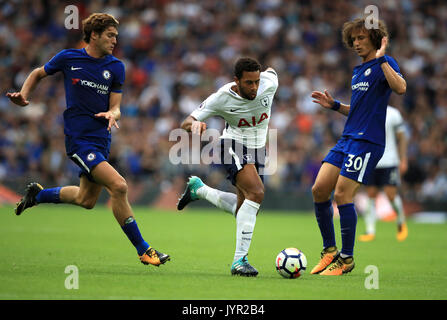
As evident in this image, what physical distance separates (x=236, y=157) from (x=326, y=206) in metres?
1.32

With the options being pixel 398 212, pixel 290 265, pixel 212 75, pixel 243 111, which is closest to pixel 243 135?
pixel 243 111

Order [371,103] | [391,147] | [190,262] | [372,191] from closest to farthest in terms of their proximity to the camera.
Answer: [371,103] → [190,262] → [391,147] → [372,191]

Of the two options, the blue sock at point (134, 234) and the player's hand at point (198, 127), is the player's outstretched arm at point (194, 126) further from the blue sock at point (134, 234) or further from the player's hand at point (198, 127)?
the blue sock at point (134, 234)

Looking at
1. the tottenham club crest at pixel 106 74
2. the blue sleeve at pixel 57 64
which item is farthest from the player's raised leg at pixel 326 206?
the blue sleeve at pixel 57 64

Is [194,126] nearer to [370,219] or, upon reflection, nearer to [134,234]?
[134,234]

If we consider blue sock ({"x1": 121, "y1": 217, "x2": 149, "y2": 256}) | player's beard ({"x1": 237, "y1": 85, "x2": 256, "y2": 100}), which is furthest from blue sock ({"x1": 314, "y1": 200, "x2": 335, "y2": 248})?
blue sock ({"x1": 121, "y1": 217, "x2": 149, "y2": 256})

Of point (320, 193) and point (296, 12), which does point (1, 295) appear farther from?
point (296, 12)

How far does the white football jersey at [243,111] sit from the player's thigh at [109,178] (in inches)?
44.6

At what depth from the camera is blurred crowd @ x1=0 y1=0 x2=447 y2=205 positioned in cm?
2095

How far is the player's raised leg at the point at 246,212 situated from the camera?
24.9 feet

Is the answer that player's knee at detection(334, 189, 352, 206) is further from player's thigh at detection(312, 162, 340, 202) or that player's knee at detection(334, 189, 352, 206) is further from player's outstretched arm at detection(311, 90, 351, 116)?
player's outstretched arm at detection(311, 90, 351, 116)

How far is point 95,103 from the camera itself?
8094mm

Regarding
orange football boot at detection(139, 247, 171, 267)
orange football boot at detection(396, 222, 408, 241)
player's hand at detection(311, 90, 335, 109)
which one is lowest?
orange football boot at detection(139, 247, 171, 267)
